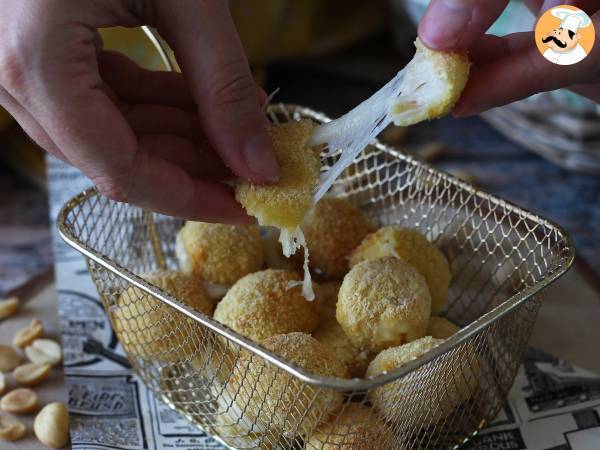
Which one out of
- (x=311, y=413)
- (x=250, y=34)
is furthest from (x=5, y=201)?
(x=311, y=413)

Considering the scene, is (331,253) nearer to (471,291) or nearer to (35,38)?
(471,291)

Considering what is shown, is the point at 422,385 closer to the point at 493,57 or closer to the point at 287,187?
the point at 287,187

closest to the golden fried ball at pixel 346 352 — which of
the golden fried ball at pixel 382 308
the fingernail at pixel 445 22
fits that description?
the golden fried ball at pixel 382 308

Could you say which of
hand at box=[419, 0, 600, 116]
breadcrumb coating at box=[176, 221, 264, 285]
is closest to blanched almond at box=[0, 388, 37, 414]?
breadcrumb coating at box=[176, 221, 264, 285]

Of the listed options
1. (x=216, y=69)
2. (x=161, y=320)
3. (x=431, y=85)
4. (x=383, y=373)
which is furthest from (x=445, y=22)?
(x=161, y=320)

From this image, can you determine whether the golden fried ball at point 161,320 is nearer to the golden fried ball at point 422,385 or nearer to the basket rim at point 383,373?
the basket rim at point 383,373

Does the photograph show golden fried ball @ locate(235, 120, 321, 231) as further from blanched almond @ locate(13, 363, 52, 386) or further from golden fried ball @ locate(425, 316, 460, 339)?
Result: blanched almond @ locate(13, 363, 52, 386)
